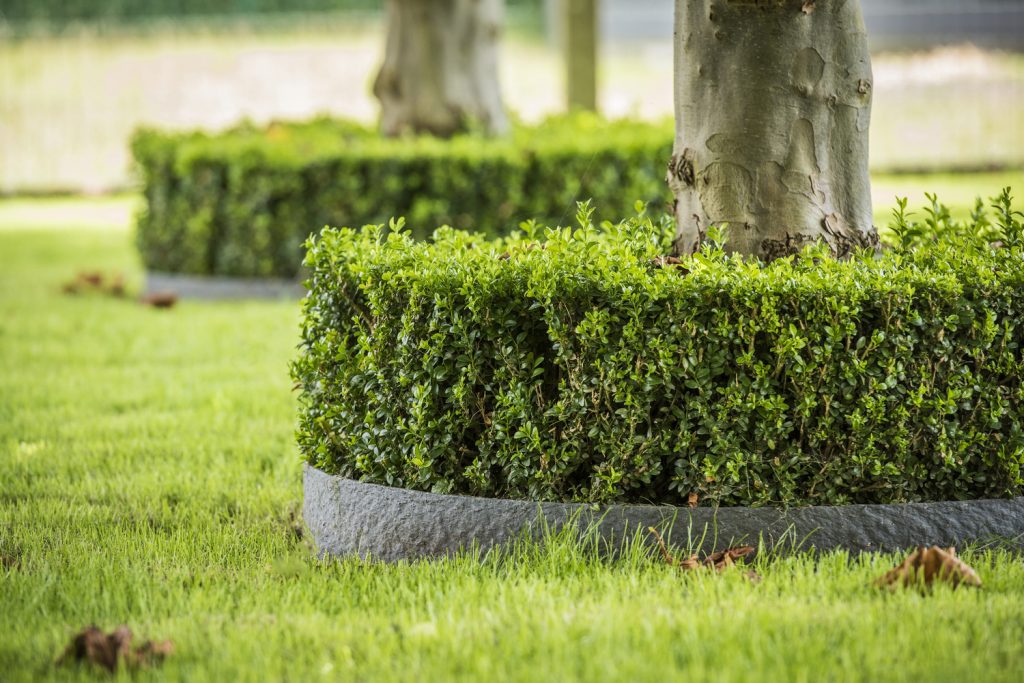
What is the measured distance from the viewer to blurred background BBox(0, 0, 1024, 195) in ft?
55.2

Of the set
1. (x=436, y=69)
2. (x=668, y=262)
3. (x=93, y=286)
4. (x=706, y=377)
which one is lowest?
(x=93, y=286)

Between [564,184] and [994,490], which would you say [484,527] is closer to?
[994,490]

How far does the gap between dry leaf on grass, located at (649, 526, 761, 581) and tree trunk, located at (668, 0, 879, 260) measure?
1106mm

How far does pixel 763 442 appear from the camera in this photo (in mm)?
3393

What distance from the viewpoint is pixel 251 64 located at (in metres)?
20.5

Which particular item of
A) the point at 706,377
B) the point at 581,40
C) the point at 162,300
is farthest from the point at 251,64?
the point at 706,377

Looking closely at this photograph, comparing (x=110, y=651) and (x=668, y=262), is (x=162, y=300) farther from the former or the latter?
→ (x=110, y=651)

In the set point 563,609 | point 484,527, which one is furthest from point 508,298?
point 563,609

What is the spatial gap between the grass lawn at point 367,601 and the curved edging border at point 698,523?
10cm

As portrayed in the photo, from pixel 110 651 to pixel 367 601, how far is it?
70 centimetres

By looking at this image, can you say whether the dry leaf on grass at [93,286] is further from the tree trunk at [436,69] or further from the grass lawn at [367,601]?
the grass lawn at [367,601]

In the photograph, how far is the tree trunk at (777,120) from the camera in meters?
3.85

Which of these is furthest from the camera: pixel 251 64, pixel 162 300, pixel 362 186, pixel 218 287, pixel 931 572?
pixel 251 64

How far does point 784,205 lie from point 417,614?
1.94m
